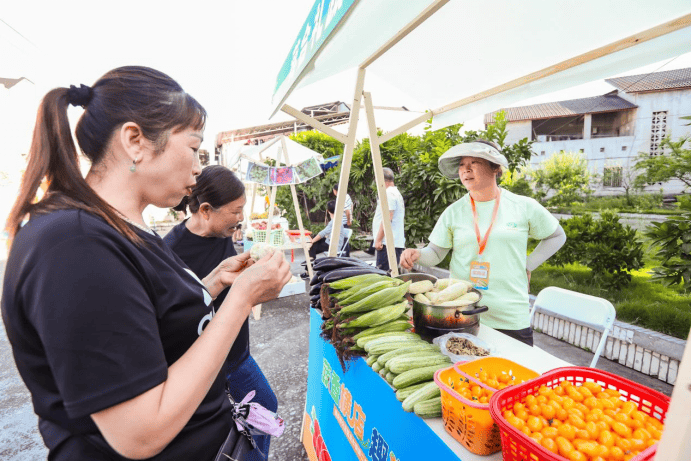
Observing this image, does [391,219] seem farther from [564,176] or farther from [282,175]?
[564,176]

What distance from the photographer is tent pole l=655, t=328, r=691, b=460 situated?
1.67 feet

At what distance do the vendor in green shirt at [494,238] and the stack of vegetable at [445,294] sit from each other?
559 millimetres

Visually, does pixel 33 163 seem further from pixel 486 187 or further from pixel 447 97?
pixel 447 97

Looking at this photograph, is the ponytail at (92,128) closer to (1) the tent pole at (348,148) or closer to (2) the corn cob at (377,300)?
(2) the corn cob at (377,300)

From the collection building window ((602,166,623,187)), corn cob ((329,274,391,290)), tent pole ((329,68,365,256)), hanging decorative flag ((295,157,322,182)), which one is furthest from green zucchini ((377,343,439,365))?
building window ((602,166,623,187))

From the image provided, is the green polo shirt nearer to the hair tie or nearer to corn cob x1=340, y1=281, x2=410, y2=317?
corn cob x1=340, y1=281, x2=410, y2=317

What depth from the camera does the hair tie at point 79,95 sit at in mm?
947

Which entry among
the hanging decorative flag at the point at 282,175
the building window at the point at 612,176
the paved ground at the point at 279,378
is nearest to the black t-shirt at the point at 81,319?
the paved ground at the point at 279,378

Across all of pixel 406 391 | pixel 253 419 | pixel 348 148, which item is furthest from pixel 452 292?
pixel 348 148

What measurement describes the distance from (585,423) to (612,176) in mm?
30047

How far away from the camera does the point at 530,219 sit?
256 centimetres

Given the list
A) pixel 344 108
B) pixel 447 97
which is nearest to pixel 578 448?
pixel 447 97

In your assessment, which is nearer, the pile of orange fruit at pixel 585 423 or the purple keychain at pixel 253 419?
the pile of orange fruit at pixel 585 423

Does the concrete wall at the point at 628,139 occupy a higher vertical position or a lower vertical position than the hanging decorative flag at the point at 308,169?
higher
